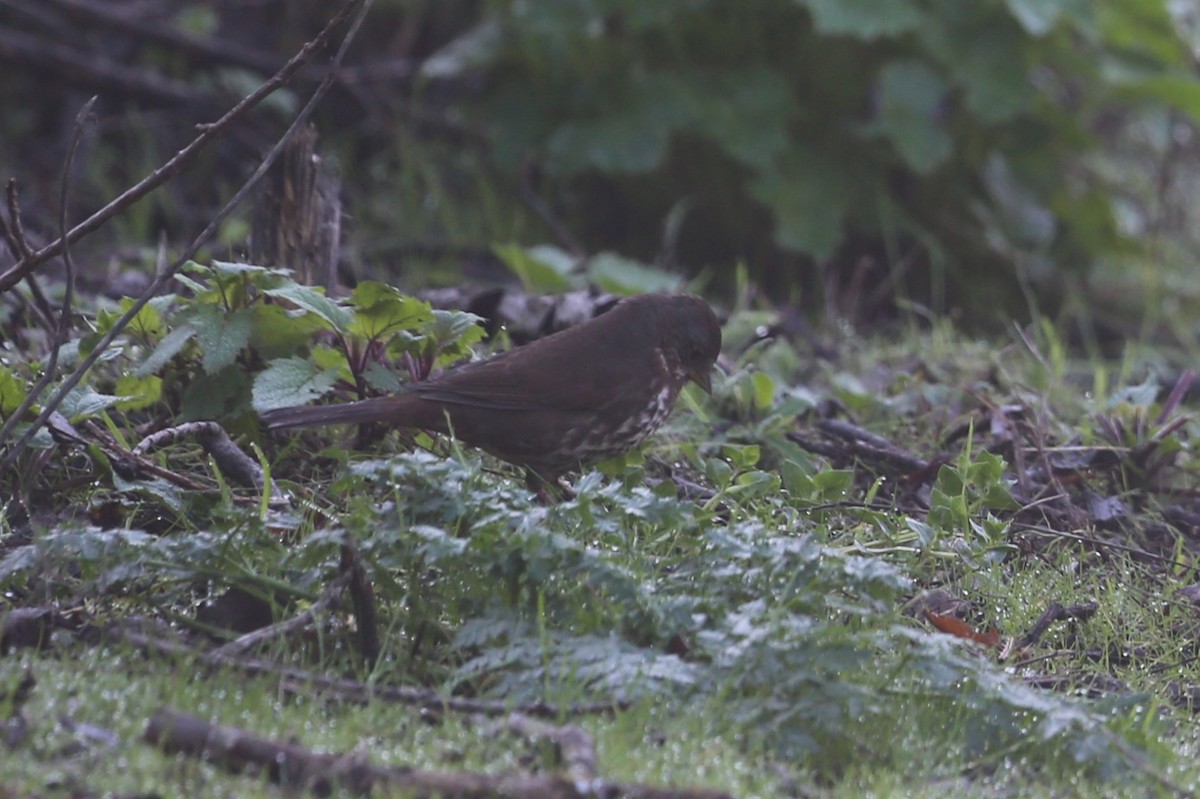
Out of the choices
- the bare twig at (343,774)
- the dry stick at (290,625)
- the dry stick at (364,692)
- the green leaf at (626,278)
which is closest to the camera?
the bare twig at (343,774)

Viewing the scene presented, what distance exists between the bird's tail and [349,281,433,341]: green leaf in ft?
0.58

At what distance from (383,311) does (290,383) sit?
29 cm

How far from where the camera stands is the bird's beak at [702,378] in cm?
431

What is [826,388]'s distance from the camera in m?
5.15

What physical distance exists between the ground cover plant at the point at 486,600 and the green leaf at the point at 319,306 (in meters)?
0.02

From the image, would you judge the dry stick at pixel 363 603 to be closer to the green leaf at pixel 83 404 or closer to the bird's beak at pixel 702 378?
the green leaf at pixel 83 404

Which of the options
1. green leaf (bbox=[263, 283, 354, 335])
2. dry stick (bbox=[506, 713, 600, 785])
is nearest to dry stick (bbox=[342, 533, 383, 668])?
dry stick (bbox=[506, 713, 600, 785])

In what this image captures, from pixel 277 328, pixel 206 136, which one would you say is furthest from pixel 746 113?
pixel 206 136

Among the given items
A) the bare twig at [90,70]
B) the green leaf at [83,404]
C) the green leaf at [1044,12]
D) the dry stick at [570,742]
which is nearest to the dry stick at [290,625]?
the dry stick at [570,742]

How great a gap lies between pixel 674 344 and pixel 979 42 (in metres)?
3.47

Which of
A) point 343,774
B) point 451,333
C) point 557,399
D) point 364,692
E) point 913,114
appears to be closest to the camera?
point 343,774

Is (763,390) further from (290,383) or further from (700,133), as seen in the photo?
(700,133)

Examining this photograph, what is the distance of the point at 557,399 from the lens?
3891mm

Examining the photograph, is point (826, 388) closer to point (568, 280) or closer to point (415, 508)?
point (568, 280)
